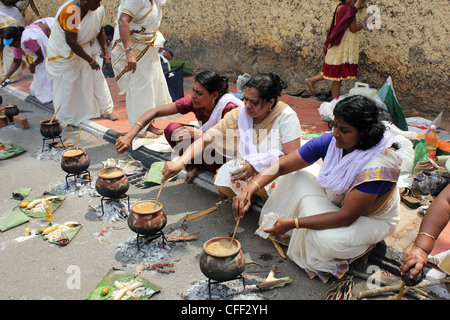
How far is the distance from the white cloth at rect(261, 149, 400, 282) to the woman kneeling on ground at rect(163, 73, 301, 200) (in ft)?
1.27

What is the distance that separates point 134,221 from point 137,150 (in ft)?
8.11

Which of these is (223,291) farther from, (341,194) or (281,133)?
(281,133)

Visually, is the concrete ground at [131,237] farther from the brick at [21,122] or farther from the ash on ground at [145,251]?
the brick at [21,122]

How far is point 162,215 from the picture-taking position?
140 inches

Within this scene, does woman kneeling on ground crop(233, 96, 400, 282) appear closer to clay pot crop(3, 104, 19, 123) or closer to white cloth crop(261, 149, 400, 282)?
white cloth crop(261, 149, 400, 282)

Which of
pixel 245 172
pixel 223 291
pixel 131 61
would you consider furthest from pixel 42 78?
pixel 223 291

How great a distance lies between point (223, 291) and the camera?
3.11 m

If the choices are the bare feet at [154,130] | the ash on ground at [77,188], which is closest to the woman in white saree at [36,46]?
the bare feet at [154,130]

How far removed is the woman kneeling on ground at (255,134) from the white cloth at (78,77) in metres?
3.47

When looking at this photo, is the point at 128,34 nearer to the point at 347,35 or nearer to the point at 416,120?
the point at 347,35

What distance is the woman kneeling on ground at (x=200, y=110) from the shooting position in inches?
168

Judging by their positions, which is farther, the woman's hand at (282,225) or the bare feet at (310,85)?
the bare feet at (310,85)

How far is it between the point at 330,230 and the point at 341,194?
1.16ft

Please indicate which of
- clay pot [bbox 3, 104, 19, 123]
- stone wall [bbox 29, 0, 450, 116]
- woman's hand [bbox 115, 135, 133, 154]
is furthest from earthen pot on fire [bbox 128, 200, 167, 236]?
clay pot [bbox 3, 104, 19, 123]
